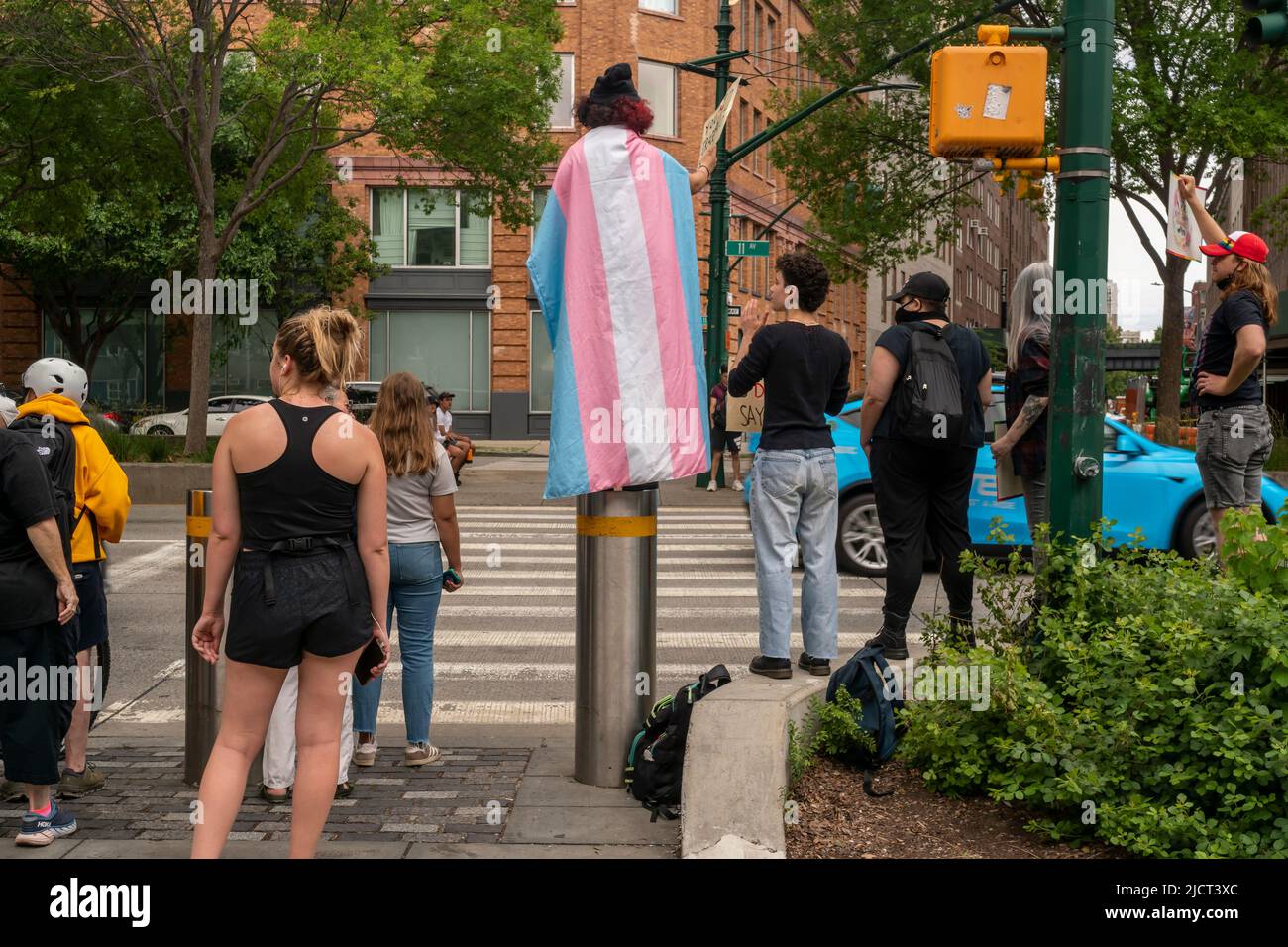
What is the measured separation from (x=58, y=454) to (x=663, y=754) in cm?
265

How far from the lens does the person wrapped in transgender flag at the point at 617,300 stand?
527 centimetres

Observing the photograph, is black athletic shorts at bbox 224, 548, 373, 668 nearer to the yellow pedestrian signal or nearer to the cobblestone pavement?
the cobblestone pavement

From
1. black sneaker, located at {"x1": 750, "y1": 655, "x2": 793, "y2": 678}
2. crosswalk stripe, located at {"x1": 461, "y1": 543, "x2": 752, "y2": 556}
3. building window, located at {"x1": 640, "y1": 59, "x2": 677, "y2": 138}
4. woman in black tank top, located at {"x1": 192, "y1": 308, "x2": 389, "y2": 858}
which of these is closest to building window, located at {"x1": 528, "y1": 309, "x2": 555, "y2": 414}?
building window, located at {"x1": 640, "y1": 59, "x2": 677, "y2": 138}

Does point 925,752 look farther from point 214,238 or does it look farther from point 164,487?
point 214,238

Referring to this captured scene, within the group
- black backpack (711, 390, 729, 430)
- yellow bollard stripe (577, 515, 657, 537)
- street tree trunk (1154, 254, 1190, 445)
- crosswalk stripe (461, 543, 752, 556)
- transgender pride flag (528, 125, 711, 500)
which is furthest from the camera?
street tree trunk (1154, 254, 1190, 445)

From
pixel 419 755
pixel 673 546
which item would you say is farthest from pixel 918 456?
pixel 673 546

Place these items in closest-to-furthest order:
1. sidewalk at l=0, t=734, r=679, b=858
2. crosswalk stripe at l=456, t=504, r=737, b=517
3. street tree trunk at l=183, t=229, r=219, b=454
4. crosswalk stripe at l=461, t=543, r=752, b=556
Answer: sidewalk at l=0, t=734, r=679, b=858
crosswalk stripe at l=461, t=543, r=752, b=556
crosswalk stripe at l=456, t=504, r=737, b=517
street tree trunk at l=183, t=229, r=219, b=454

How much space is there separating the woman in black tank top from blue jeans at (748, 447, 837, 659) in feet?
6.71

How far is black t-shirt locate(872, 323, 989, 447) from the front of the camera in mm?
6277

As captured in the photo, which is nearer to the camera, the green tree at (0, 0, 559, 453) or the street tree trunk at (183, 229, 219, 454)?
→ the green tree at (0, 0, 559, 453)

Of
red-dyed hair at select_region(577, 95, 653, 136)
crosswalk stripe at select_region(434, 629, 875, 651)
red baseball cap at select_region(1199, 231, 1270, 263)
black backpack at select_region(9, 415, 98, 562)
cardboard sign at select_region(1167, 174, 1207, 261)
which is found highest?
red-dyed hair at select_region(577, 95, 653, 136)

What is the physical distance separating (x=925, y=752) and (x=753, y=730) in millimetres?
670

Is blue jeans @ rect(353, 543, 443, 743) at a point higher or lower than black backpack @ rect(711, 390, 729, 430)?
lower
